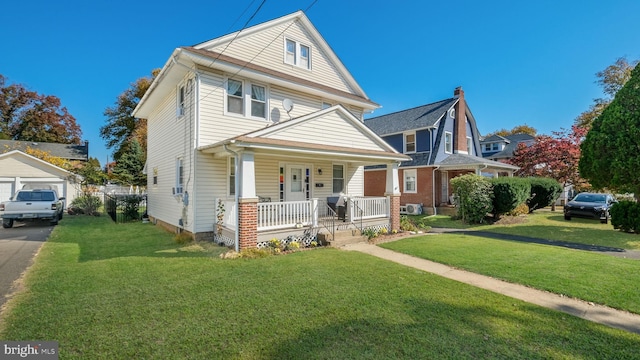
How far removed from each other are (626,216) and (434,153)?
963 centimetres

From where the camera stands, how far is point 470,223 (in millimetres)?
14789

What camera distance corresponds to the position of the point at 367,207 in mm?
10945

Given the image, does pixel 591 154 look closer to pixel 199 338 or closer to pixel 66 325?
pixel 199 338

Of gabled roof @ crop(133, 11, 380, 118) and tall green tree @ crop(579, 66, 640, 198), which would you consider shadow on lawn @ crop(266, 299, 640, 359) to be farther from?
tall green tree @ crop(579, 66, 640, 198)

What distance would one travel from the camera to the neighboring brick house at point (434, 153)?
746 inches

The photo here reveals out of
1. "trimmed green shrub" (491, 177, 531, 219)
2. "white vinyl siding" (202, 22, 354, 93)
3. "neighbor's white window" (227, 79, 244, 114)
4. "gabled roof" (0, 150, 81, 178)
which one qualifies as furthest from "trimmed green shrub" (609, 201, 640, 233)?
"gabled roof" (0, 150, 81, 178)

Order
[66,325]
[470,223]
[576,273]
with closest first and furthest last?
[66,325], [576,273], [470,223]

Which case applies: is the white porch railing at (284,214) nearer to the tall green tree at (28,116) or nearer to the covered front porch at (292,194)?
the covered front porch at (292,194)

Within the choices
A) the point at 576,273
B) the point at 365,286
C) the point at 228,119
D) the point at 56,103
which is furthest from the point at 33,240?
the point at 56,103

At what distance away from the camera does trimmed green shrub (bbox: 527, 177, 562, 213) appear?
58.0ft

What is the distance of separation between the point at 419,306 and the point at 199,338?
317 centimetres

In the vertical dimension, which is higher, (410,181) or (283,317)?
(410,181)

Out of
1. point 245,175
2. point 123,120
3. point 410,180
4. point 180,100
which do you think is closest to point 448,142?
point 410,180

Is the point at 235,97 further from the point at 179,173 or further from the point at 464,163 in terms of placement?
the point at 464,163
